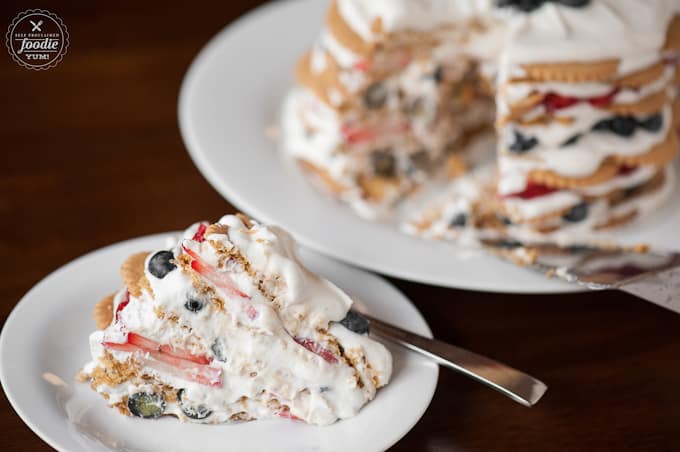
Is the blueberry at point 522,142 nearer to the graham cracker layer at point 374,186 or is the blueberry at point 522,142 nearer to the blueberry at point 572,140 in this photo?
the blueberry at point 572,140

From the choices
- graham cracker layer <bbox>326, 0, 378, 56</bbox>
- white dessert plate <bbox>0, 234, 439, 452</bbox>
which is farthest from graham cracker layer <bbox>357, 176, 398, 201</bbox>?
white dessert plate <bbox>0, 234, 439, 452</bbox>

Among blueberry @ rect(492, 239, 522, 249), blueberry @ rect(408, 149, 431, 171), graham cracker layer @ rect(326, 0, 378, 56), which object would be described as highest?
graham cracker layer @ rect(326, 0, 378, 56)

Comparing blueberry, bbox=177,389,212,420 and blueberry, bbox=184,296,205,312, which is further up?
blueberry, bbox=184,296,205,312

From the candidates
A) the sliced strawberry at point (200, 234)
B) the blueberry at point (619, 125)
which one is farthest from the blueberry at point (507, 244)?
the sliced strawberry at point (200, 234)

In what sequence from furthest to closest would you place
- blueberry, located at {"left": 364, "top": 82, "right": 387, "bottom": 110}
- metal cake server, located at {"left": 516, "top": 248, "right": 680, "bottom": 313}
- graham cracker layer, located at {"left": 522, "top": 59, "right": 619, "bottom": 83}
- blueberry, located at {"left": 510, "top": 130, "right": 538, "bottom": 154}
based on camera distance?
1. blueberry, located at {"left": 364, "top": 82, "right": 387, "bottom": 110}
2. blueberry, located at {"left": 510, "top": 130, "right": 538, "bottom": 154}
3. graham cracker layer, located at {"left": 522, "top": 59, "right": 619, "bottom": 83}
4. metal cake server, located at {"left": 516, "top": 248, "right": 680, "bottom": 313}

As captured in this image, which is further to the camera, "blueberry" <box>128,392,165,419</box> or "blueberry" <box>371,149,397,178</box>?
"blueberry" <box>371,149,397,178</box>

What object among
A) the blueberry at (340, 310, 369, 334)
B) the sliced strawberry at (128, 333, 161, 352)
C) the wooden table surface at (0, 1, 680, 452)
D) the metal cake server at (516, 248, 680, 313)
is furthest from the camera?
the metal cake server at (516, 248, 680, 313)

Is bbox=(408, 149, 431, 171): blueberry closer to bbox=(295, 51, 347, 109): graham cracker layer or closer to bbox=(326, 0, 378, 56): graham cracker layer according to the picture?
bbox=(295, 51, 347, 109): graham cracker layer

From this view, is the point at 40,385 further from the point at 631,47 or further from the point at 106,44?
the point at 106,44

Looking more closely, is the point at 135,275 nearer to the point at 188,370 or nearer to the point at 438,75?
the point at 188,370
